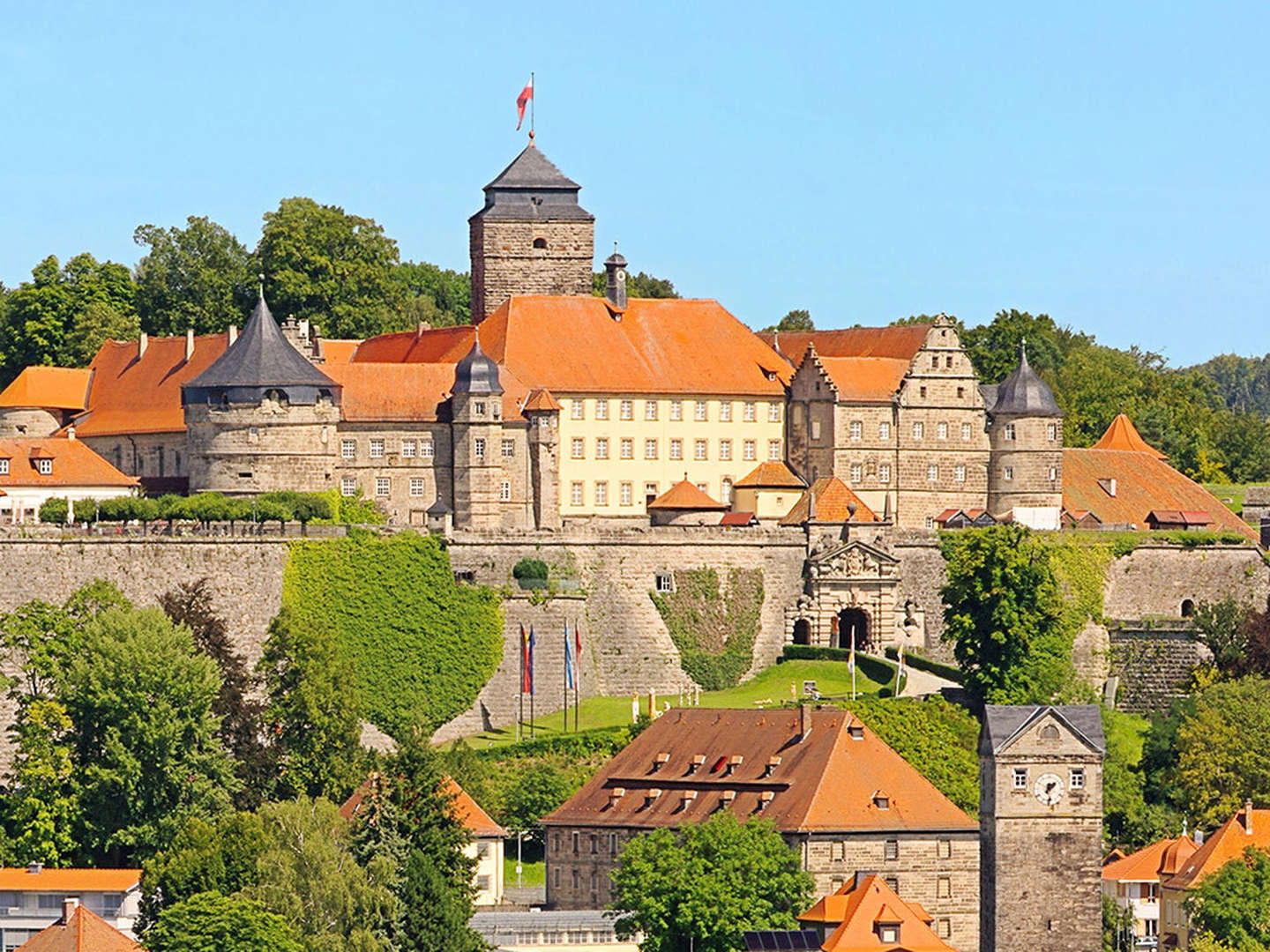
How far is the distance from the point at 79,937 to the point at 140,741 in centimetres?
1033

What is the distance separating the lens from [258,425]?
102625 millimetres

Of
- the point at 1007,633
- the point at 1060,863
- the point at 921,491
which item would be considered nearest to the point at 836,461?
the point at 921,491

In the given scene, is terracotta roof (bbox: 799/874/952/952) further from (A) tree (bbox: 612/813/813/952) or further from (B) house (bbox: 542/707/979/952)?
(B) house (bbox: 542/707/979/952)

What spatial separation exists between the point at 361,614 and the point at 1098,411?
44.2 metres

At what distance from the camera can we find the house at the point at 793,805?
283ft

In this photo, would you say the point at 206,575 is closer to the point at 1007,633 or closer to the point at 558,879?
the point at 558,879

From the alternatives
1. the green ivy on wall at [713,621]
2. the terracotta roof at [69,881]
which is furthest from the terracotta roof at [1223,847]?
A: the terracotta roof at [69,881]

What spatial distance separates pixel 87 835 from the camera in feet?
297

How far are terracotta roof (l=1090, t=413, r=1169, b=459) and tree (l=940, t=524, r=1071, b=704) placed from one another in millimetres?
18980

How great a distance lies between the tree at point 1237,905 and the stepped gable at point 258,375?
29565 mm

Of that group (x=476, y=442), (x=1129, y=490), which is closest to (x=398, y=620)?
(x=476, y=442)

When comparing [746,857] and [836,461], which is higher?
[836,461]

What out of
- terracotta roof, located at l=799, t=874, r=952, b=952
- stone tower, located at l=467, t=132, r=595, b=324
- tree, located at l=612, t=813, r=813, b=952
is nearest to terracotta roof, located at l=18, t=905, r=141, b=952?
tree, located at l=612, t=813, r=813, b=952

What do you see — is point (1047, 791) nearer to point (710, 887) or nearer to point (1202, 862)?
point (1202, 862)
